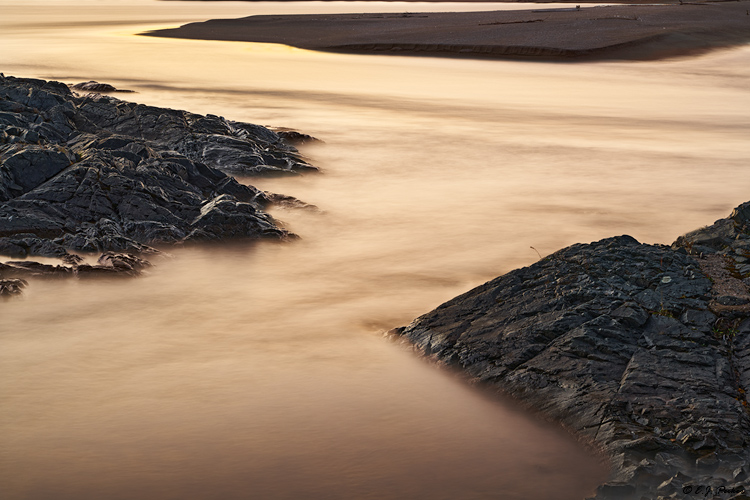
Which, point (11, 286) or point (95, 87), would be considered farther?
point (95, 87)

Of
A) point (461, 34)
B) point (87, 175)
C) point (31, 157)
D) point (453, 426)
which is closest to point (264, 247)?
point (87, 175)

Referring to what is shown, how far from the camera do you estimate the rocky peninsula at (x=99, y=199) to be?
8633 millimetres

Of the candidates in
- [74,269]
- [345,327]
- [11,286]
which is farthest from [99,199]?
[345,327]

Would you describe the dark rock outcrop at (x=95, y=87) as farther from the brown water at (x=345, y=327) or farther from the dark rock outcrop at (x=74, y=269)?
the dark rock outcrop at (x=74, y=269)

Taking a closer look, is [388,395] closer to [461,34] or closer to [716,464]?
[716,464]

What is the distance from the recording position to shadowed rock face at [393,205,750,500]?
462 centimetres

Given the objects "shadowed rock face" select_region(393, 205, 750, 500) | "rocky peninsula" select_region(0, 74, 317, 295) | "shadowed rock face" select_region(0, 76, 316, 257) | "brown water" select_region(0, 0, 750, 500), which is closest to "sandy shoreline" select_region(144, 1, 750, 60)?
"brown water" select_region(0, 0, 750, 500)

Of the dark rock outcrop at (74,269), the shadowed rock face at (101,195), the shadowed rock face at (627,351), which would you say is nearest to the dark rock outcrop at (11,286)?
the dark rock outcrop at (74,269)

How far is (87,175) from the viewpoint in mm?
9867

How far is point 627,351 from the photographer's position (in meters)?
5.48

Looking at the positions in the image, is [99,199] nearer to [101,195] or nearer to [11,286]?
[101,195]

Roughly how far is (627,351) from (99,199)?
262 inches

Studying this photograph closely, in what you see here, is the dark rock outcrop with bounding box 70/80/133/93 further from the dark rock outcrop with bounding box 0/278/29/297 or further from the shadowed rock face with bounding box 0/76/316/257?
the dark rock outcrop with bounding box 0/278/29/297

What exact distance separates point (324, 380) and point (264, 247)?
3760mm
